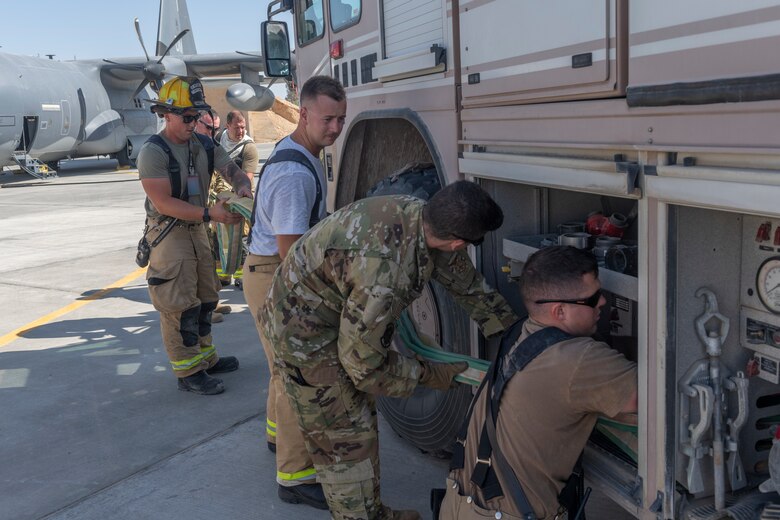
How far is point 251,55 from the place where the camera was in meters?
28.0

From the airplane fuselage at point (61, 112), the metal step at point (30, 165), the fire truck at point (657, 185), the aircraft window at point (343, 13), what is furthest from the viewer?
the metal step at point (30, 165)

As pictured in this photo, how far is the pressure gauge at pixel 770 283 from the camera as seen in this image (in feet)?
6.27

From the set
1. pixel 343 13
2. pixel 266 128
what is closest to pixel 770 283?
pixel 343 13

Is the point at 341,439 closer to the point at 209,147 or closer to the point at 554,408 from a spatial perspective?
the point at 554,408

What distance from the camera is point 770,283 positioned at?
1.93 meters

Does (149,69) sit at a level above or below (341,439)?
above

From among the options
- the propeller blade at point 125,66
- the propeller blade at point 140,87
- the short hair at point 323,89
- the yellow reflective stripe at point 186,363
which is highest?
the propeller blade at point 125,66

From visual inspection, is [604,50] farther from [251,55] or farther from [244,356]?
[251,55]

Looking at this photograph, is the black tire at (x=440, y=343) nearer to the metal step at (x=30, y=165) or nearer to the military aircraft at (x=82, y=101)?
the military aircraft at (x=82, y=101)

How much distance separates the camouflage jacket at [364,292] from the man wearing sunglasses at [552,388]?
40cm

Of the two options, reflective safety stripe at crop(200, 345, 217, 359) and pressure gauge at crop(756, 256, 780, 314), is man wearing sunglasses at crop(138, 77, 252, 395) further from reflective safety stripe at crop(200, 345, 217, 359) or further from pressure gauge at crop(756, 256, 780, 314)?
pressure gauge at crop(756, 256, 780, 314)

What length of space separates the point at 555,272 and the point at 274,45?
324cm

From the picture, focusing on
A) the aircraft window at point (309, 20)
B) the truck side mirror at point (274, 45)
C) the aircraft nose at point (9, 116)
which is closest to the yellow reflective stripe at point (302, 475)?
the aircraft window at point (309, 20)

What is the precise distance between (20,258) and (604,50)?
9.85m
